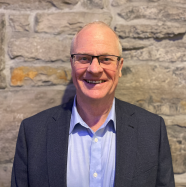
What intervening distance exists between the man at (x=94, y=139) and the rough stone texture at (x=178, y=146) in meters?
0.33

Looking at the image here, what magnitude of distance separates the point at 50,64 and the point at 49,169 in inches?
33.8

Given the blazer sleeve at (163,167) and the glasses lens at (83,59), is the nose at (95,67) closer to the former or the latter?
the glasses lens at (83,59)

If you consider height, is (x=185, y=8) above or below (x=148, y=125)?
above

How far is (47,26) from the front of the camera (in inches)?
65.2

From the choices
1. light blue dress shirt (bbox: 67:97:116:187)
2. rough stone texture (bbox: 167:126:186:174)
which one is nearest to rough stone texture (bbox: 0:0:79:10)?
light blue dress shirt (bbox: 67:97:116:187)

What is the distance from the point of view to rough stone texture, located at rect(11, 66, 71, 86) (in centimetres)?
165

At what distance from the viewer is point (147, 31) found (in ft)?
5.51

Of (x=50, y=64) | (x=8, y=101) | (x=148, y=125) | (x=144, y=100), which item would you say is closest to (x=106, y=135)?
(x=148, y=125)

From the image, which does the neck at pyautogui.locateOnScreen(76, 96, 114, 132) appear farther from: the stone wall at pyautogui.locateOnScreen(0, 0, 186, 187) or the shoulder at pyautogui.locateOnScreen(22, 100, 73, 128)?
the stone wall at pyautogui.locateOnScreen(0, 0, 186, 187)

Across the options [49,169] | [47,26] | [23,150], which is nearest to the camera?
[49,169]

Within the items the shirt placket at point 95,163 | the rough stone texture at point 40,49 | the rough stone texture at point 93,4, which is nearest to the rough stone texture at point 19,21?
the rough stone texture at point 40,49

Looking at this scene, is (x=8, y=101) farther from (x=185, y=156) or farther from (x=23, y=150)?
(x=185, y=156)

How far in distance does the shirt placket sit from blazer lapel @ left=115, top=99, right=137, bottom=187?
0.37ft

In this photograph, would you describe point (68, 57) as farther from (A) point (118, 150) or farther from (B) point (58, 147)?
(A) point (118, 150)
